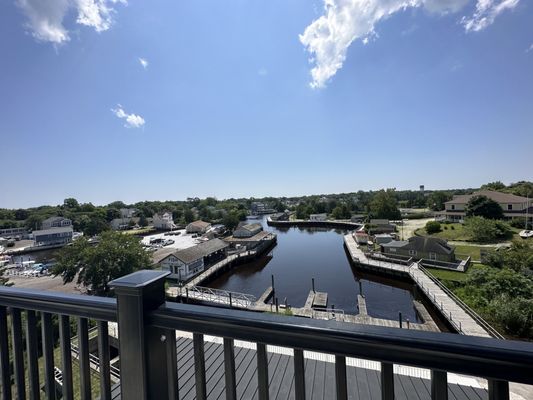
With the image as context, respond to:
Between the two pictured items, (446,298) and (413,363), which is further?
(446,298)

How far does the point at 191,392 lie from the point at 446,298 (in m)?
13.9

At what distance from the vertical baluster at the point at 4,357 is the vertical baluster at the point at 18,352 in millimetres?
85

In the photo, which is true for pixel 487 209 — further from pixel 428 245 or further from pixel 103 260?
pixel 103 260

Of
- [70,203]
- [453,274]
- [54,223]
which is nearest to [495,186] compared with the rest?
[453,274]

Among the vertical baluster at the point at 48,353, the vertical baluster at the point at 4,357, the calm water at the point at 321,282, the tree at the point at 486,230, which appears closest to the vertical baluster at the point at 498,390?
the vertical baluster at the point at 48,353

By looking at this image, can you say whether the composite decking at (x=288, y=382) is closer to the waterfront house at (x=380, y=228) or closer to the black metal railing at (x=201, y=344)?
the black metal railing at (x=201, y=344)

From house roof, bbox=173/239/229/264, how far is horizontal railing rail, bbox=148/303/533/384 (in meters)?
17.8

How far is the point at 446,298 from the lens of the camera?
12.2 metres

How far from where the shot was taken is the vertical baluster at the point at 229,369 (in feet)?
3.15

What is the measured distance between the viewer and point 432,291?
13.2 meters

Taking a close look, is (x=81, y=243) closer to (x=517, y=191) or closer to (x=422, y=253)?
(x=422, y=253)

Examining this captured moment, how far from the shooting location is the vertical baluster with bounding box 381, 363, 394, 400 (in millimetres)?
776

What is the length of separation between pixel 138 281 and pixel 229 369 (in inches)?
19.5

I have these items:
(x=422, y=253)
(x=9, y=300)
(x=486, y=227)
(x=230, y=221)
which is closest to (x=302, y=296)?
(x=422, y=253)
